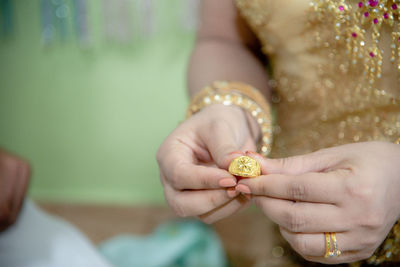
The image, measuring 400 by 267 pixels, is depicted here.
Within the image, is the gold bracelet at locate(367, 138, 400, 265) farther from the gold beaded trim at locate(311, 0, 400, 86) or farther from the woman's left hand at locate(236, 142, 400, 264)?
the gold beaded trim at locate(311, 0, 400, 86)

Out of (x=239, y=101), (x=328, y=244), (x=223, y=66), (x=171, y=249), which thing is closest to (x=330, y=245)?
(x=328, y=244)

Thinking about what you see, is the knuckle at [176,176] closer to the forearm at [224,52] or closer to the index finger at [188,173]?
the index finger at [188,173]

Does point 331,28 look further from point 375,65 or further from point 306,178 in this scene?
→ point 306,178

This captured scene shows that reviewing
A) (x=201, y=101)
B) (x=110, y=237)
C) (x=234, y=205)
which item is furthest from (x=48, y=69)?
(x=234, y=205)

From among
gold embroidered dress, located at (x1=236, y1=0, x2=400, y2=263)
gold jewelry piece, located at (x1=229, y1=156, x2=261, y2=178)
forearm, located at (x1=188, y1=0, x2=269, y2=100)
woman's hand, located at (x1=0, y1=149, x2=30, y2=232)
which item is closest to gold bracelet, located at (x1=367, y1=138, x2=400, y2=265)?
gold embroidered dress, located at (x1=236, y1=0, x2=400, y2=263)

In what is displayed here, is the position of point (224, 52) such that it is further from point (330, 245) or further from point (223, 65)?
point (330, 245)

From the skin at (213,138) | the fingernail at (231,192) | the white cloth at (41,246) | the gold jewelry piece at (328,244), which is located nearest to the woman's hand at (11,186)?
the white cloth at (41,246)
